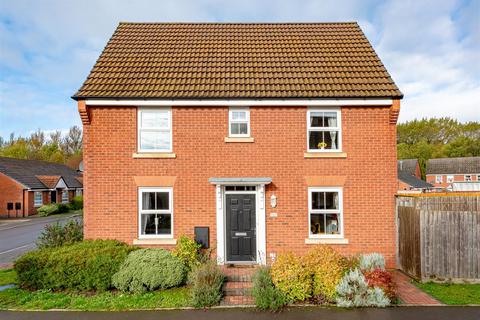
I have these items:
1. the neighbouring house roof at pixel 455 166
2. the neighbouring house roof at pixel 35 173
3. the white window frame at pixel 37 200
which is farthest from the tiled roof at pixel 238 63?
the neighbouring house roof at pixel 455 166

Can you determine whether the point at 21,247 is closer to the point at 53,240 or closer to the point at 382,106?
the point at 53,240

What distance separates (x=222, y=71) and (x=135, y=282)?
7278 millimetres

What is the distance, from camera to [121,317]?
22.5 feet

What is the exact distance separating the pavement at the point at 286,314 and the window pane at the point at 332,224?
3.16 metres

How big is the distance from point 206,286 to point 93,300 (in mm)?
2793

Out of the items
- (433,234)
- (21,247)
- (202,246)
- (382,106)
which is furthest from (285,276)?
(21,247)

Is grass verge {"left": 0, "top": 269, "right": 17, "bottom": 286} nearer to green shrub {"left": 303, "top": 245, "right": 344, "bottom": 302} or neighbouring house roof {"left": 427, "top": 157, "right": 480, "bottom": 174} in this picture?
green shrub {"left": 303, "top": 245, "right": 344, "bottom": 302}

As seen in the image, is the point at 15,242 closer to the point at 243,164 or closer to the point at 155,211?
the point at 155,211

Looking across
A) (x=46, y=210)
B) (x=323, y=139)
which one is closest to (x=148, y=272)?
(x=323, y=139)

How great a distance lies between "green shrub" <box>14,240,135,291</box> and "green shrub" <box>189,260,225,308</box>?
7.60 ft

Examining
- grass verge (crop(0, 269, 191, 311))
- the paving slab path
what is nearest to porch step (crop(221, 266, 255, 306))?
grass verge (crop(0, 269, 191, 311))

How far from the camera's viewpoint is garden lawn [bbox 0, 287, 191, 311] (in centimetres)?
733

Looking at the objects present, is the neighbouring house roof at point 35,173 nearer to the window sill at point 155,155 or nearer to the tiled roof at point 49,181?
the tiled roof at point 49,181

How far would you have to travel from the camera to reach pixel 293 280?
7398 millimetres
